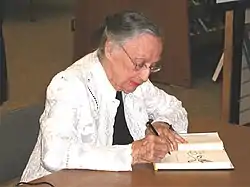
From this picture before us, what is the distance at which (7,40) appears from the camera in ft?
24.7

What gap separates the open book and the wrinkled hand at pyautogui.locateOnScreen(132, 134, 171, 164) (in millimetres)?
23

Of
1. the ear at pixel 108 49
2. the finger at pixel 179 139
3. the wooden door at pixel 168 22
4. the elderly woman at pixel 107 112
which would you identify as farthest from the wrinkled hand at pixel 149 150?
the wooden door at pixel 168 22

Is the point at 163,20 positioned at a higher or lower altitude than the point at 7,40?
higher

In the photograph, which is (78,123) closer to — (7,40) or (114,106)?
(114,106)

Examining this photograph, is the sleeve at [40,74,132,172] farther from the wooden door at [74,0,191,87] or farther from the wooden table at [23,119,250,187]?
the wooden door at [74,0,191,87]

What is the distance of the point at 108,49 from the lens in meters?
2.36

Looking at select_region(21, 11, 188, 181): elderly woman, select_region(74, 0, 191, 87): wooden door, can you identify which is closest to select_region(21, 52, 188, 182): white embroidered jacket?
select_region(21, 11, 188, 181): elderly woman

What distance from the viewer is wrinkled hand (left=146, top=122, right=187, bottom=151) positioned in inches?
90.0

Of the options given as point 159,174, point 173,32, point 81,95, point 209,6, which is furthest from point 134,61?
point 209,6

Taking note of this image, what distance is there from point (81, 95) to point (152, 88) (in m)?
0.44

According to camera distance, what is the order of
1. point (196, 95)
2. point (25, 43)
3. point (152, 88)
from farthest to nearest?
point (25, 43) → point (196, 95) → point (152, 88)

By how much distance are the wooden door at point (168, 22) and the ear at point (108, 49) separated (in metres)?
3.29

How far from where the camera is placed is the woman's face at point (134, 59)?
7.55 ft

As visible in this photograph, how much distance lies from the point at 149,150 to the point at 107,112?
34cm
